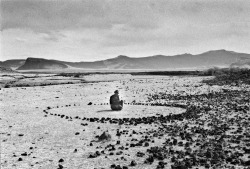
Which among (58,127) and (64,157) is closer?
(64,157)

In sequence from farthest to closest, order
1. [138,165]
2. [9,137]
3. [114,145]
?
[9,137]
[114,145]
[138,165]

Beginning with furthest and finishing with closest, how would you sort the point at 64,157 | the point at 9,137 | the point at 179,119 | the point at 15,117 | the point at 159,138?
1. the point at 15,117
2. the point at 179,119
3. the point at 9,137
4. the point at 159,138
5. the point at 64,157

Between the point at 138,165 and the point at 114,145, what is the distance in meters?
4.07

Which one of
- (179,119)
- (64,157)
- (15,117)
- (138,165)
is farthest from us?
(15,117)

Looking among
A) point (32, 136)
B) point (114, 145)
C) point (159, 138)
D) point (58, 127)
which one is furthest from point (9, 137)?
point (159, 138)

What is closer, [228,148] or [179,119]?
[228,148]

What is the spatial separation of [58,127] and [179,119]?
35.5ft

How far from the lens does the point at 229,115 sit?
28.0 meters

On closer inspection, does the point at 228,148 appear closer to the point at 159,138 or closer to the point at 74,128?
the point at 159,138

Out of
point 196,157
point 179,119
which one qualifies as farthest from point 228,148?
point 179,119

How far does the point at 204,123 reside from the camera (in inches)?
982

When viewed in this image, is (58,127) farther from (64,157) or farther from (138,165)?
(138,165)

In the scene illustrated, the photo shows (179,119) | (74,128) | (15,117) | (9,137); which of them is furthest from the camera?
(15,117)

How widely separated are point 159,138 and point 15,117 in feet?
54.7
